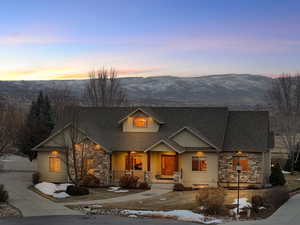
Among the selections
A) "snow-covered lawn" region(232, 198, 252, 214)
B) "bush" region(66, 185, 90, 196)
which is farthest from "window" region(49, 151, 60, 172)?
"snow-covered lawn" region(232, 198, 252, 214)

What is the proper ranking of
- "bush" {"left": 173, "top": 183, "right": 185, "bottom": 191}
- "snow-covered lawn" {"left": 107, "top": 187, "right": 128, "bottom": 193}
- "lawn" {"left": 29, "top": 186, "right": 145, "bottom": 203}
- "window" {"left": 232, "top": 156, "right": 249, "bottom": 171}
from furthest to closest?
"window" {"left": 232, "top": 156, "right": 249, "bottom": 171}
"bush" {"left": 173, "top": 183, "right": 185, "bottom": 191}
"snow-covered lawn" {"left": 107, "top": 187, "right": 128, "bottom": 193}
"lawn" {"left": 29, "top": 186, "right": 145, "bottom": 203}

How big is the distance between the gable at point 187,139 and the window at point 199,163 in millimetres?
986

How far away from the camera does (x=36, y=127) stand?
5431 cm

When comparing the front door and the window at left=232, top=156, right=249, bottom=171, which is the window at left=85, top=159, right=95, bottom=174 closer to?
the front door

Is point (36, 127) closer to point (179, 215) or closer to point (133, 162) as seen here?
point (133, 162)

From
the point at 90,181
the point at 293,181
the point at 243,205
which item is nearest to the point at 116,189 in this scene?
the point at 90,181

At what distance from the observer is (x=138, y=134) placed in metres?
39.4

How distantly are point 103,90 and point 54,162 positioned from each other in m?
31.8

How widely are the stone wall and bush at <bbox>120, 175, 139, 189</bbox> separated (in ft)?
21.1

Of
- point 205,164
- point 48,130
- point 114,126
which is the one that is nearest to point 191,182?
point 205,164

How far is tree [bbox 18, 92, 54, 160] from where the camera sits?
54.2 meters

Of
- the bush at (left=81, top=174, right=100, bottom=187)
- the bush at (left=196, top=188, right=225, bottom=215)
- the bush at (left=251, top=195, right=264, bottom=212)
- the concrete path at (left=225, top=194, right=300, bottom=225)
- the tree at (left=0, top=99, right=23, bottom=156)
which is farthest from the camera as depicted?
the tree at (left=0, top=99, right=23, bottom=156)

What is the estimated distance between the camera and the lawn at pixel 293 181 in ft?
122

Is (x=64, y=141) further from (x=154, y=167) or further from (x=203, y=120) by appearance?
(x=203, y=120)
